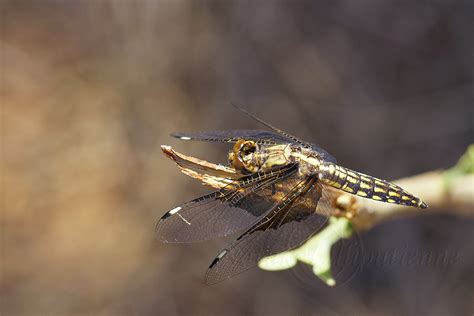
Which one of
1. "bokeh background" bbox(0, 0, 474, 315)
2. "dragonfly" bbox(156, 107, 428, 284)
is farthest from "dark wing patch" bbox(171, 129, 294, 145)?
"bokeh background" bbox(0, 0, 474, 315)

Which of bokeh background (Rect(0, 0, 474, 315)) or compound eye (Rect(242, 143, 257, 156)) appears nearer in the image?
compound eye (Rect(242, 143, 257, 156))

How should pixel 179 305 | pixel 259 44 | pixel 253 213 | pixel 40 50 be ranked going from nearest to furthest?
pixel 253 213 < pixel 179 305 < pixel 259 44 < pixel 40 50

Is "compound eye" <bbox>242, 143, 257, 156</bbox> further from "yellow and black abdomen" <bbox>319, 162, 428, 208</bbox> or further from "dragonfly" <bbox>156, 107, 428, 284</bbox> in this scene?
"yellow and black abdomen" <bbox>319, 162, 428, 208</bbox>

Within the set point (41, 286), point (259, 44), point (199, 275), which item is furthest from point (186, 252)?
point (259, 44)

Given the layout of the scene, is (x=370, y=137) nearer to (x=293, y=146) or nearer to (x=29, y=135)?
(x=293, y=146)

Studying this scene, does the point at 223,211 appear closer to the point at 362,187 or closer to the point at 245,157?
the point at 245,157

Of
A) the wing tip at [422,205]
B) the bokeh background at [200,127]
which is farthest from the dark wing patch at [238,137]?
the bokeh background at [200,127]

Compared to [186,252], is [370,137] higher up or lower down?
higher up

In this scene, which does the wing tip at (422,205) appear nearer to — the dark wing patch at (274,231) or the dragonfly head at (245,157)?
the dark wing patch at (274,231)

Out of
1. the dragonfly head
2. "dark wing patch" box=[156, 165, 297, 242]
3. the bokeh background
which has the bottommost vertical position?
"dark wing patch" box=[156, 165, 297, 242]
